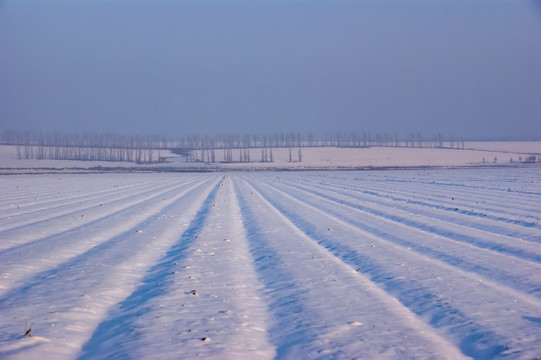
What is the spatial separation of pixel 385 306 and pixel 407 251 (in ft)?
13.1

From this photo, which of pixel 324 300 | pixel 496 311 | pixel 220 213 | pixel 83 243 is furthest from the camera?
pixel 220 213

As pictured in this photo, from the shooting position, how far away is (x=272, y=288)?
7.86 meters

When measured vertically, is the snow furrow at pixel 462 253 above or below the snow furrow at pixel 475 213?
below

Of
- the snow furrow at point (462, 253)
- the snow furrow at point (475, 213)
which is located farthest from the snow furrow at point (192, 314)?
the snow furrow at point (475, 213)

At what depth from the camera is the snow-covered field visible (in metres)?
5.48

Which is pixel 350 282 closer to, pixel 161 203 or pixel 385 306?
pixel 385 306

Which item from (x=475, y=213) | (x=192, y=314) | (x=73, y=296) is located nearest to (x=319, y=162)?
(x=475, y=213)

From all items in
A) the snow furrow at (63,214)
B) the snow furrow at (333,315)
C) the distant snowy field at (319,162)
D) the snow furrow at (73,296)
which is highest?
the distant snowy field at (319,162)

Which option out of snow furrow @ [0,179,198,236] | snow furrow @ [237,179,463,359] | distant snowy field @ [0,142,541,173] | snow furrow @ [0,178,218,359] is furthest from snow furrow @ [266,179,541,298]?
distant snowy field @ [0,142,541,173]

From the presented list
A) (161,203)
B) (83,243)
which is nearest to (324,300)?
(83,243)

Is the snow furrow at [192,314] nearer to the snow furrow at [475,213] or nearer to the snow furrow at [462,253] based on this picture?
the snow furrow at [462,253]

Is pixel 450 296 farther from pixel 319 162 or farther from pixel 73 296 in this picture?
pixel 319 162

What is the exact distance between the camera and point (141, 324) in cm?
611

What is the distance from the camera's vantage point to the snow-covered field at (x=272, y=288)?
548 centimetres
